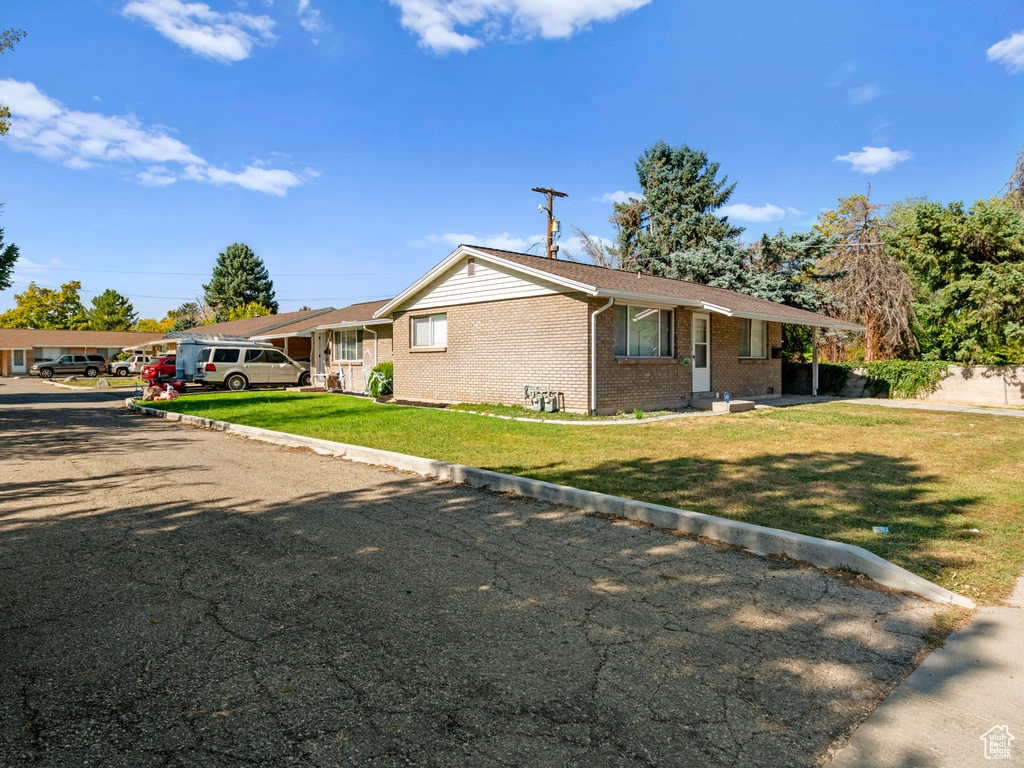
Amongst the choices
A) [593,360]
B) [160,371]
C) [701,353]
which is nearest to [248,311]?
[160,371]

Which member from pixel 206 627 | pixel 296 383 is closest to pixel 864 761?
pixel 206 627

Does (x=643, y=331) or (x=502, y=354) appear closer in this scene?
(x=643, y=331)

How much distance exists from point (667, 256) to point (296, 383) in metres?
22.8

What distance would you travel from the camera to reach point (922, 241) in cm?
1948

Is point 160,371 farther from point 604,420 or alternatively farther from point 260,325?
point 604,420

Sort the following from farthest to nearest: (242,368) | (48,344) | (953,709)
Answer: (48,344)
(242,368)
(953,709)

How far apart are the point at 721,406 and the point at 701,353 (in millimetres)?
2318

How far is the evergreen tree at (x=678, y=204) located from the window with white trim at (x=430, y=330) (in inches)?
829

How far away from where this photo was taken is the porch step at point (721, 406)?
14930 mm

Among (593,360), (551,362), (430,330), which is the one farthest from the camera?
(430,330)

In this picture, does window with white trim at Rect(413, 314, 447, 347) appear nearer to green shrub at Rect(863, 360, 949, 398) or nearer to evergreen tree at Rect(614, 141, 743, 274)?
green shrub at Rect(863, 360, 949, 398)

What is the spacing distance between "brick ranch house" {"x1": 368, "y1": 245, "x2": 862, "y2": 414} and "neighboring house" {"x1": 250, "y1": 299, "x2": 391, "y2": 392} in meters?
3.34

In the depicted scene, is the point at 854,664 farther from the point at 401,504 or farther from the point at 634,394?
the point at 634,394

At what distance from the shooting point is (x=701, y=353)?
16.8 meters
